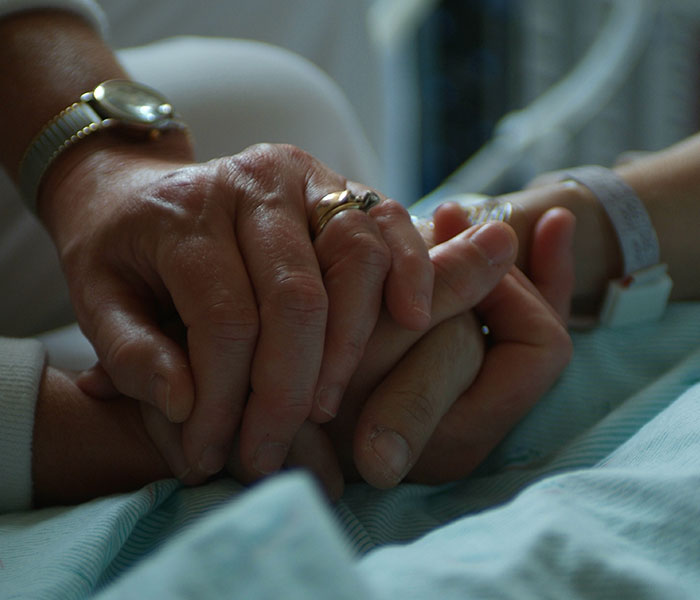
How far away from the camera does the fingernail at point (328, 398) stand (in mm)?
485

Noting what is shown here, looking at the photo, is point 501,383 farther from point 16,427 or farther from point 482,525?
point 16,427

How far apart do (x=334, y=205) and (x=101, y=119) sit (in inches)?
10.6

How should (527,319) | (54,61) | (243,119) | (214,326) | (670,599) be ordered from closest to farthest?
(670,599) < (214,326) < (527,319) < (54,61) < (243,119)

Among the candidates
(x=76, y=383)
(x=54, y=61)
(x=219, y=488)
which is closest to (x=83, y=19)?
(x=54, y=61)

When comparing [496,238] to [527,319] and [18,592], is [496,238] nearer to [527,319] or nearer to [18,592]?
[527,319]

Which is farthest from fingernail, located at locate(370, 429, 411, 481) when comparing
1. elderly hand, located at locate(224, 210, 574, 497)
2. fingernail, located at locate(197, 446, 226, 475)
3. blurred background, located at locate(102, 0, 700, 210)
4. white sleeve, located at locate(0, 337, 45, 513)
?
blurred background, located at locate(102, 0, 700, 210)

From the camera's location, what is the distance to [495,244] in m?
0.55

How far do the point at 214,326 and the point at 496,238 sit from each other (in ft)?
0.72

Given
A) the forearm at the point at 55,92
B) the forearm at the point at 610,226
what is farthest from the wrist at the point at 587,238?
the forearm at the point at 55,92

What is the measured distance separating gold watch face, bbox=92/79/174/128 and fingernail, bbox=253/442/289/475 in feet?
1.06

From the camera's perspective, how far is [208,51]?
911mm

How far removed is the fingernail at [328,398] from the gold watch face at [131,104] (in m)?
0.31

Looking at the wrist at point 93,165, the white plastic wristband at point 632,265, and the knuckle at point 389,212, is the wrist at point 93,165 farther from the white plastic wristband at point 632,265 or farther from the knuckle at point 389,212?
the white plastic wristband at point 632,265

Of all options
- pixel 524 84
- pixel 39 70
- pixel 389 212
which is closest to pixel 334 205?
pixel 389 212
